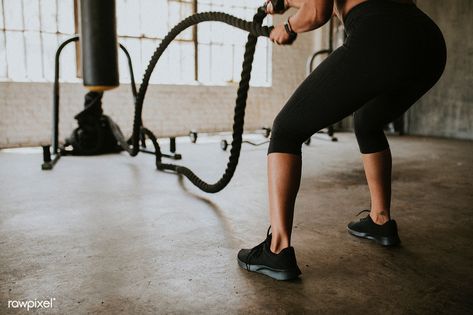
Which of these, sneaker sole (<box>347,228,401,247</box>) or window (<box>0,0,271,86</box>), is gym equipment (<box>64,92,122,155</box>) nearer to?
window (<box>0,0,271,86</box>)

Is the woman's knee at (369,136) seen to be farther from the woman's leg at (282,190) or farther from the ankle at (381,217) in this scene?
the woman's leg at (282,190)

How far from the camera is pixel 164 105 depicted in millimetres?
6574

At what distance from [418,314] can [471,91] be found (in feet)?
19.6

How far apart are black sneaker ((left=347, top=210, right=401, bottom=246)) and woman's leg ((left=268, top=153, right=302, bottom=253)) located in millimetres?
530

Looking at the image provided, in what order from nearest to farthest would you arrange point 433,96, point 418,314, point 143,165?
point 418,314, point 143,165, point 433,96

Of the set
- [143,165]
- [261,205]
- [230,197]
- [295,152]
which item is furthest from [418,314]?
[143,165]

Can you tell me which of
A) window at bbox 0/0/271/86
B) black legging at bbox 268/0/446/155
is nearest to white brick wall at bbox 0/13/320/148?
window at bbox 0/0/271/86

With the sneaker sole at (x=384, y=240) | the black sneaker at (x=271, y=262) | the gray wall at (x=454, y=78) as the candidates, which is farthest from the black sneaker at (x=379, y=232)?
the gray wall at (x=454, y=78)

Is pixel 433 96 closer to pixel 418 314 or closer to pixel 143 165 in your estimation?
pixel 143 165

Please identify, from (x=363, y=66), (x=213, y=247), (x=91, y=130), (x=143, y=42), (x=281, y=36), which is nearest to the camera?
(x=363, y=66)

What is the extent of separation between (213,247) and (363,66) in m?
0.93

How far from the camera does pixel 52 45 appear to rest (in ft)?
19.1

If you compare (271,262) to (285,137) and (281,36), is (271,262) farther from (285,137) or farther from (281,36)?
(281,36)

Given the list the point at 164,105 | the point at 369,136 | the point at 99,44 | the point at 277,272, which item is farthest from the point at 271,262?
the point at 164,105
